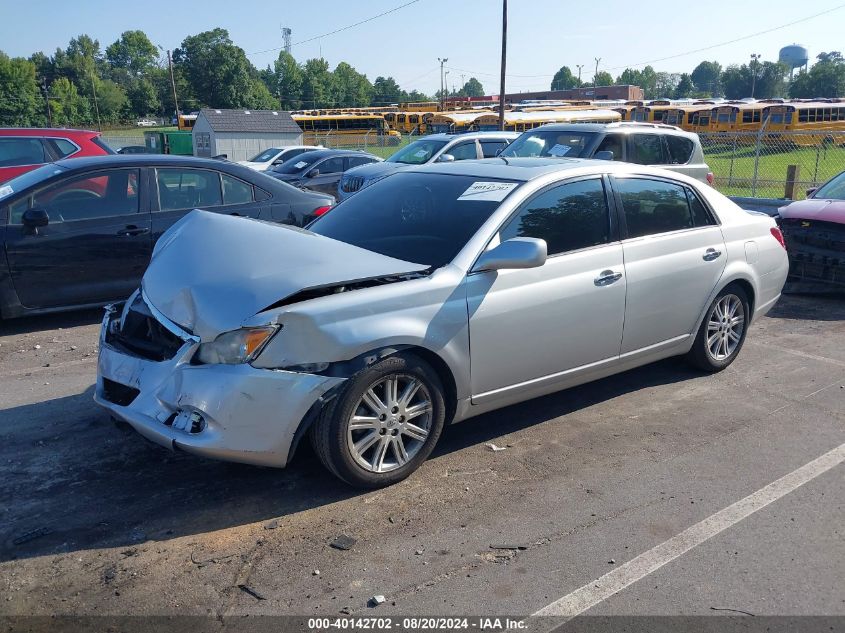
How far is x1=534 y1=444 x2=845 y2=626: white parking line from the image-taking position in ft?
10.4

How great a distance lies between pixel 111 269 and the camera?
23.7 ft

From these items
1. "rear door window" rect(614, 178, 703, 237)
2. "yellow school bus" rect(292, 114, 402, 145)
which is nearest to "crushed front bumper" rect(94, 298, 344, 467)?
"rear door window" rect(614, 178, 703, 237)

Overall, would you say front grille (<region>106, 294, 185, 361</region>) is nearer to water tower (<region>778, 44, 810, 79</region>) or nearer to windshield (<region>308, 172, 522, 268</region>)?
windshield (<region>308, 172, 522, 268</region>)

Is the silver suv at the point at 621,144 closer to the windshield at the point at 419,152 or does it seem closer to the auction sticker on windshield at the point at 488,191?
the windshield at the point at 419,152

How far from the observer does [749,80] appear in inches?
4870

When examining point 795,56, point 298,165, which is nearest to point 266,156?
point 298,165

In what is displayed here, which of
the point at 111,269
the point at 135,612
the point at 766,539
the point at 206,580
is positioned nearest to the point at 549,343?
the point at 766,539

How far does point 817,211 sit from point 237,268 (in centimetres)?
712

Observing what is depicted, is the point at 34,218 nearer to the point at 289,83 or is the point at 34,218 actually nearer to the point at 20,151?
the point at 20,151

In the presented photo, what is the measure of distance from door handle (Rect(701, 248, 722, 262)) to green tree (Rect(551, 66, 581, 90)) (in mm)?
175922

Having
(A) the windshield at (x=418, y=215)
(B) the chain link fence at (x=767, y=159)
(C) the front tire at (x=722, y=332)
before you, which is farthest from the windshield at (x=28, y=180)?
(B) the chain link fence at (x=767, y=159)

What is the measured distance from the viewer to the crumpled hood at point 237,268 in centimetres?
375

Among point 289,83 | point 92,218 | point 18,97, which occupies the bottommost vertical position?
point 92,218

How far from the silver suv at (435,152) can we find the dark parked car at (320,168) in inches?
122
